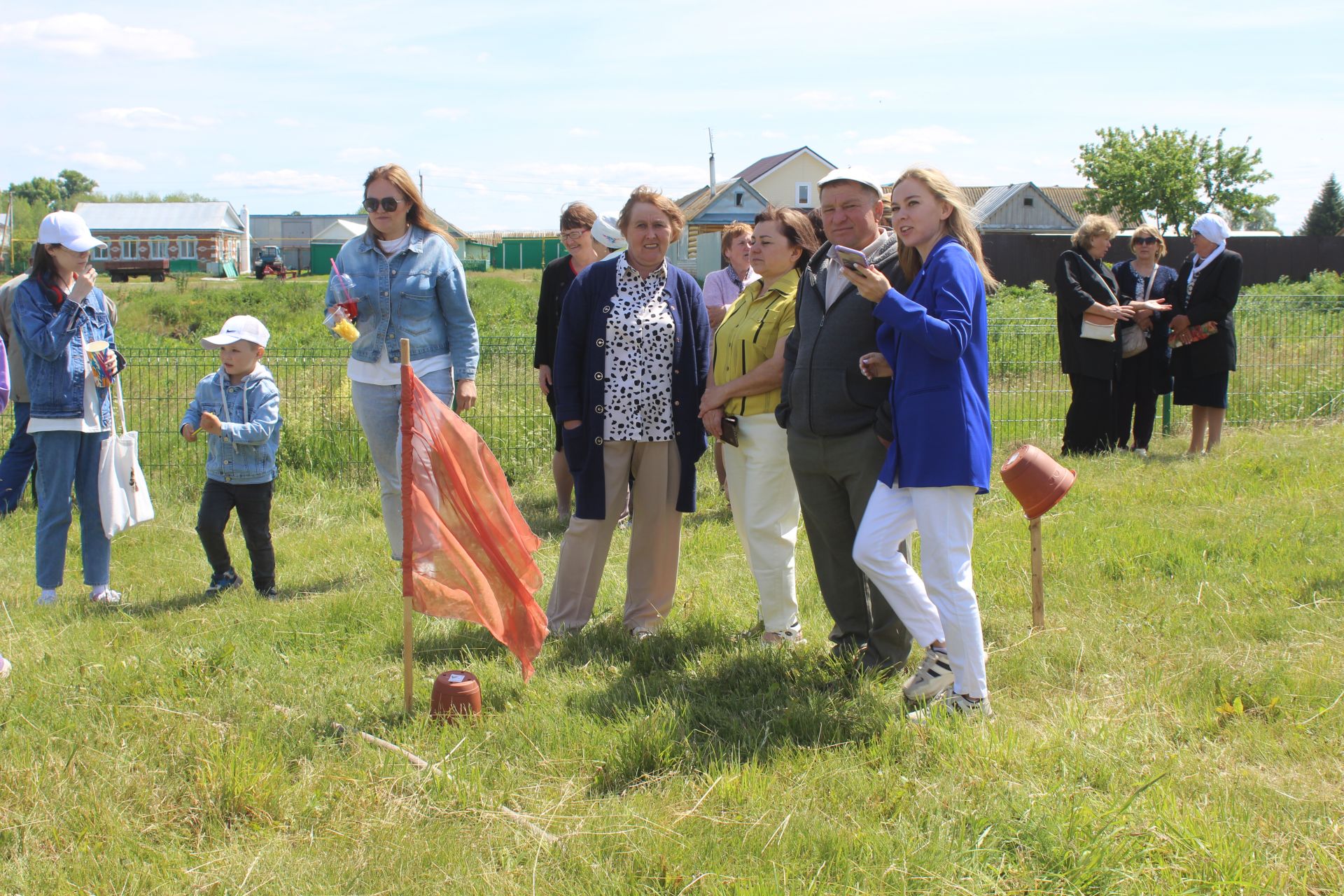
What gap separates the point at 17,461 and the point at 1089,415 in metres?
8.35

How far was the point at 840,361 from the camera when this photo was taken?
13.4 ft

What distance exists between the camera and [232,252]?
7325 cm

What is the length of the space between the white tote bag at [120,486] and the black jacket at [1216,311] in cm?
821

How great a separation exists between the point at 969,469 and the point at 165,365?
297 inches

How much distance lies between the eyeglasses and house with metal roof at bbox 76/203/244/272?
69.4 m

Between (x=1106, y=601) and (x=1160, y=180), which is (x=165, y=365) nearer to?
(x=1106, y=601)

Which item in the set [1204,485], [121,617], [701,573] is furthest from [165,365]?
[1204,485]

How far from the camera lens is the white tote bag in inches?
219

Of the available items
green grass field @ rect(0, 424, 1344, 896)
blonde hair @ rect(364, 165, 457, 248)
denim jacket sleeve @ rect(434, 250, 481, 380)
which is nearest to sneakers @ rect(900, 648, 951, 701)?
green grass field @ rect(0, 424, 1344, 896)

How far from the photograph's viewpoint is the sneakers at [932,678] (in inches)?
154

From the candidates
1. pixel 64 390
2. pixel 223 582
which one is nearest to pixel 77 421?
pixel 64 390

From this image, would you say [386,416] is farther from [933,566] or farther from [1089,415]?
[1089,415]

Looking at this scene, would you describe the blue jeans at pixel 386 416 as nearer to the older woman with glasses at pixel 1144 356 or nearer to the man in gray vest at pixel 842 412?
the man in gray vest at pixel 842 412

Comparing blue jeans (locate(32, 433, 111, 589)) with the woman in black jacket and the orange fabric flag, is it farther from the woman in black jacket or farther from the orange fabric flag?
the woman in black jacket
